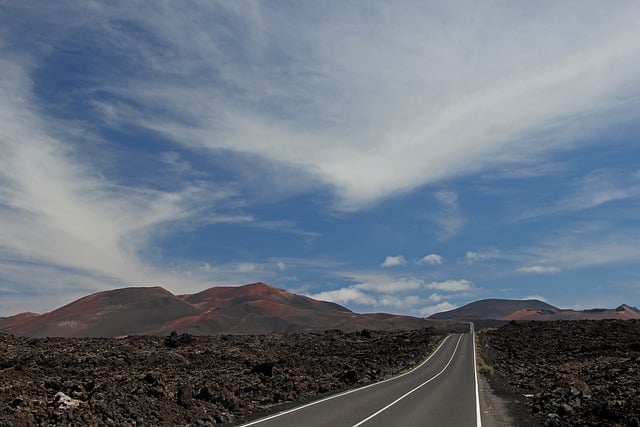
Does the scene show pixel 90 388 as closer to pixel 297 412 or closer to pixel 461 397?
pixel 297 412

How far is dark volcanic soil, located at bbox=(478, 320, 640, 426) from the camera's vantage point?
19.1 meters

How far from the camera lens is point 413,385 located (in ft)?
112

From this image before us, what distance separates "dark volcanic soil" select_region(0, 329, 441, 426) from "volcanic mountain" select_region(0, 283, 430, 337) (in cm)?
6937

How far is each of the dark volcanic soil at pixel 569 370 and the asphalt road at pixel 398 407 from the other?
2.37 m

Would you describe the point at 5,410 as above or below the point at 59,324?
below

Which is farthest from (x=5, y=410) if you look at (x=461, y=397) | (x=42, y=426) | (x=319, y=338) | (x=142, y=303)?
(x=142, y=303)

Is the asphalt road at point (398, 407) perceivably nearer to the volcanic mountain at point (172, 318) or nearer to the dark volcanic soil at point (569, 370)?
the dark volcanic soil at point (569, 370)

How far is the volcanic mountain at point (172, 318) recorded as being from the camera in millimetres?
132500

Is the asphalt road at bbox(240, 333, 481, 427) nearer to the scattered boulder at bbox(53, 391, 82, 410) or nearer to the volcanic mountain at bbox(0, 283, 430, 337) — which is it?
the scattered boulder at bbox(53, 391, 82, 410)

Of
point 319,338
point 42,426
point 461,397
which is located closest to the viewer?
point 42,426

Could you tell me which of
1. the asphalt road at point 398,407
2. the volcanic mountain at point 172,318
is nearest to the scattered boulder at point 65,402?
the asphalt road at point 398,407

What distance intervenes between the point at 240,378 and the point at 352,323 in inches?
4971

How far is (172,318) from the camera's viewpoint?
142 meters

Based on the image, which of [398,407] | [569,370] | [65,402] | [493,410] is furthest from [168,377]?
[569,370]
